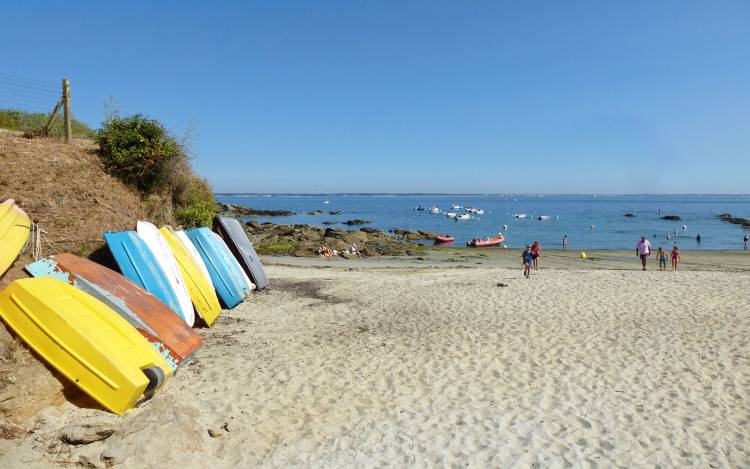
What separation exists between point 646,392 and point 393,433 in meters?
3.56

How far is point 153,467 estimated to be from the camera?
4.78 m

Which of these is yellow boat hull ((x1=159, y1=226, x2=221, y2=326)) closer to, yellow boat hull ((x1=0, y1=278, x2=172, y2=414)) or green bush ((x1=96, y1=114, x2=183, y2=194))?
green bush ((x1=96, y1=114, x2=183, y2=194))

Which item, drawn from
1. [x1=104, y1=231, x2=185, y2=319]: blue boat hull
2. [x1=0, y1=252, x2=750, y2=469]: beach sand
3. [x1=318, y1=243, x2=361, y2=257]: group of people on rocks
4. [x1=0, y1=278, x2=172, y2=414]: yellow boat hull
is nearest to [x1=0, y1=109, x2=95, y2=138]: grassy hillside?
[x1=104, y1=231, x2=185, y2=319]: blue boat hull

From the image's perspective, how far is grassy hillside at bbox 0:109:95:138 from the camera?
1141 cm

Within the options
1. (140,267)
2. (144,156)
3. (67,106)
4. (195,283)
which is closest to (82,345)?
(140,267)

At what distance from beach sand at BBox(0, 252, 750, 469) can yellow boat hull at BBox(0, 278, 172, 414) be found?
0.87ft

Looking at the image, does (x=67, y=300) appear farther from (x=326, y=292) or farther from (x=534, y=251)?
(x=534, y=251)

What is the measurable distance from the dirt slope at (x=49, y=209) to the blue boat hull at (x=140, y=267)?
700mm

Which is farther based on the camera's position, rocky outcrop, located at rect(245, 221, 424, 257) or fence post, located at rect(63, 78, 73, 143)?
rocky outcrop, located at rect(245, 221, 424, 257)

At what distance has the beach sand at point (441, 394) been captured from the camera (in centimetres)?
508

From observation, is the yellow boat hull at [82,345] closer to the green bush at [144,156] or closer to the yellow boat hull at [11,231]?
the yellow boat hull at [11,231]

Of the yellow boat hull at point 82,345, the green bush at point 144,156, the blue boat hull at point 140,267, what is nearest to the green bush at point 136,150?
the green bush at point 144,156

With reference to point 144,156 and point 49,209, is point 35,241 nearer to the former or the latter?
point 49,209

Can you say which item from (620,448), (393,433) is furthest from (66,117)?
(620,448)
